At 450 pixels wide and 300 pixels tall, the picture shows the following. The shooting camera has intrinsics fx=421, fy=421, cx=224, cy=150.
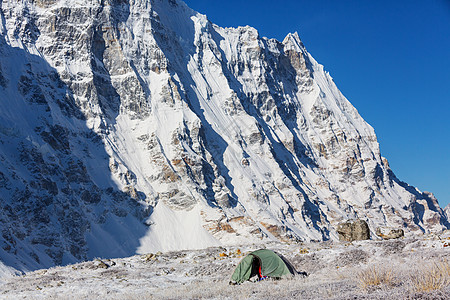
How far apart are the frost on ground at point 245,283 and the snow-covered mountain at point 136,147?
2255 inches

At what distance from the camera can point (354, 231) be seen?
30.9m

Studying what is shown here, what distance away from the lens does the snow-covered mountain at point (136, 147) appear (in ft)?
346

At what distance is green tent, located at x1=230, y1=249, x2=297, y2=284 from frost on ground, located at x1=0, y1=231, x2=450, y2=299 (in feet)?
3.00

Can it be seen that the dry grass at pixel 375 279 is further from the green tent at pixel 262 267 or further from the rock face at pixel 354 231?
the rock face at pixel 354 231

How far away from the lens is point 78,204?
111062 mm

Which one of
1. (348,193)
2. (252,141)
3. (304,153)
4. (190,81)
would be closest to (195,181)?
A: (252,141)

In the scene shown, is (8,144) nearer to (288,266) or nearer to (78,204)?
(78,204)

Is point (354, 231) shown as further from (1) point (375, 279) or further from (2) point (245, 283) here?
(1) point (375, 279)

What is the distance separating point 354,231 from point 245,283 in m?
14.8

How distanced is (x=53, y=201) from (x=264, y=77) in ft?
401

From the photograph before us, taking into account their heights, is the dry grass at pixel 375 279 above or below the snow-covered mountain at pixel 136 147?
below

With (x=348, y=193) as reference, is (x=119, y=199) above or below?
below

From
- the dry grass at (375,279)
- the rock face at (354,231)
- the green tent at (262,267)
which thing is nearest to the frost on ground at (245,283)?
the dry grass at (375,279)

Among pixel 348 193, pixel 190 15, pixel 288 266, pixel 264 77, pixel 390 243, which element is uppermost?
pixel 190 15
